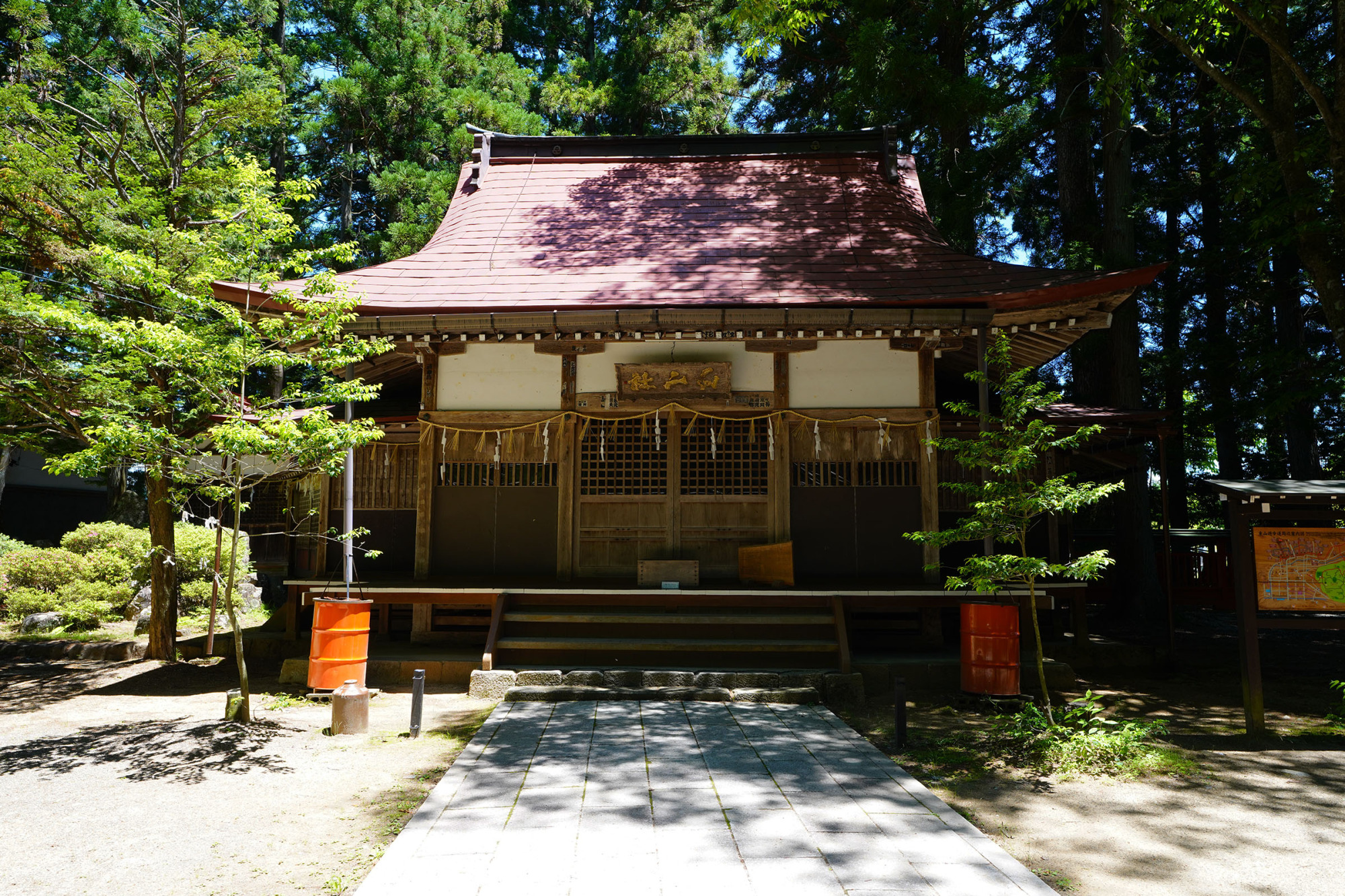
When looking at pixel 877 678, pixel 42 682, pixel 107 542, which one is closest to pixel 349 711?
pixel 877 678

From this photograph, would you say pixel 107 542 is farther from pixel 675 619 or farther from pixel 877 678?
pixel 877 678

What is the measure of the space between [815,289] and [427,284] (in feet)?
15.4

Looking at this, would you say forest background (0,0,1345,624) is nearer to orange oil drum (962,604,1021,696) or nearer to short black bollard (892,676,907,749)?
orange oil drum (962,604,1021,696)

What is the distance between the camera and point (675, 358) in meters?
9.76

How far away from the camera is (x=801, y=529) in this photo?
955cm

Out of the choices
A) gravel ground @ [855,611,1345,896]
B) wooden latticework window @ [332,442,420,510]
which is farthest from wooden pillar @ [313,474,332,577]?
gravel ground @ [855,611,1345,896]

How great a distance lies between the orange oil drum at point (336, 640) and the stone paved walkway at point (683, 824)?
1.74 meters

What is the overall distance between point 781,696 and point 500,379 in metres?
5.12

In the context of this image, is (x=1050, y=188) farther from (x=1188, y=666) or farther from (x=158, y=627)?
(x=158, y=627)

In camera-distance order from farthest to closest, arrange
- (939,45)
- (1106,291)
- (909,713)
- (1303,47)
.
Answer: (939,45) < (1303,47) < (1106,291) < (909,713)

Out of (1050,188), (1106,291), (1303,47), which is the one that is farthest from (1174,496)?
(1106,291)

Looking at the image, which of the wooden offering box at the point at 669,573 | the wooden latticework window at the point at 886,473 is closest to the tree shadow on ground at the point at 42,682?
the wooden offering box at the point at 669,573

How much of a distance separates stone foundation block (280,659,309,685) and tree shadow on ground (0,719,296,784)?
4.72 feet

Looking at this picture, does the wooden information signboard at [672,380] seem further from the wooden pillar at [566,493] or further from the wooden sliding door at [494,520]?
the wooden sliding door at [494,520]
